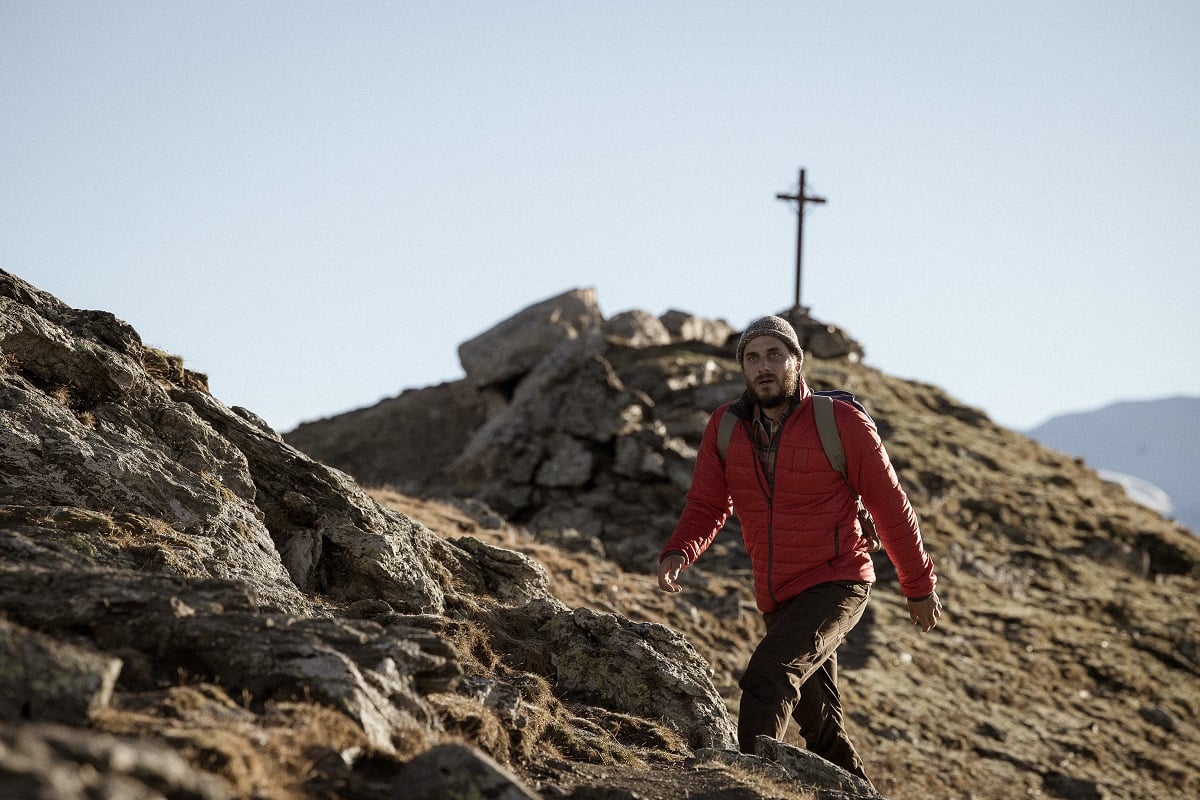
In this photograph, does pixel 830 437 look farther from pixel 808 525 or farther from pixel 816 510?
pixel 808 525

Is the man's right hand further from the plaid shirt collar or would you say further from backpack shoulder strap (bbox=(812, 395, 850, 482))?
backpack shoulder strap (bbox=(812, 395, 850, 482))

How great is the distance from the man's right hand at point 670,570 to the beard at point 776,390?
1338 millimetres

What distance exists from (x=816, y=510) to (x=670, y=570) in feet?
3.89

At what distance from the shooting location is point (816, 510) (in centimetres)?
789

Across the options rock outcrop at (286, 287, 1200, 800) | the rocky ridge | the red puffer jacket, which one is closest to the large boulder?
rock outcrop at (286, 287, 1200, 800)

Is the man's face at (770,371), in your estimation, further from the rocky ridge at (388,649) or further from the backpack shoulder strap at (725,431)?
the rocky ridge at (388,649)

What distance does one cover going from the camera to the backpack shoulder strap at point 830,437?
25.5 ft

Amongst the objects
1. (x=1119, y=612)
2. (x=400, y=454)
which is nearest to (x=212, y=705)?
(x=1119, y=612)

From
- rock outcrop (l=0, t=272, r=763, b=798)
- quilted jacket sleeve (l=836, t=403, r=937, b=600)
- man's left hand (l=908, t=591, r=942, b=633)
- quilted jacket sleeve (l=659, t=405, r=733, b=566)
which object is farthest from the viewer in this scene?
quilted jacket sleeve (l=659, t=405, r=733, b=566)

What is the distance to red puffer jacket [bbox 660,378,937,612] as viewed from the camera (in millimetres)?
7777

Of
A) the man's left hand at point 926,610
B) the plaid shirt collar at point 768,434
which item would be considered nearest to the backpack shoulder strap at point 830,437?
the plaid shirt collar at point 768,434

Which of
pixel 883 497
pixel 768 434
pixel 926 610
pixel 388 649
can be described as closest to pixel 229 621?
pixel 388 649

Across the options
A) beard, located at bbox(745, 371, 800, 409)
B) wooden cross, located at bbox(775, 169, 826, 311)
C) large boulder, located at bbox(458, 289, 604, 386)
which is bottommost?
beard, located at bbox(745, 371, 800, 409)

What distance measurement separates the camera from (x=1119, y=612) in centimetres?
2216
